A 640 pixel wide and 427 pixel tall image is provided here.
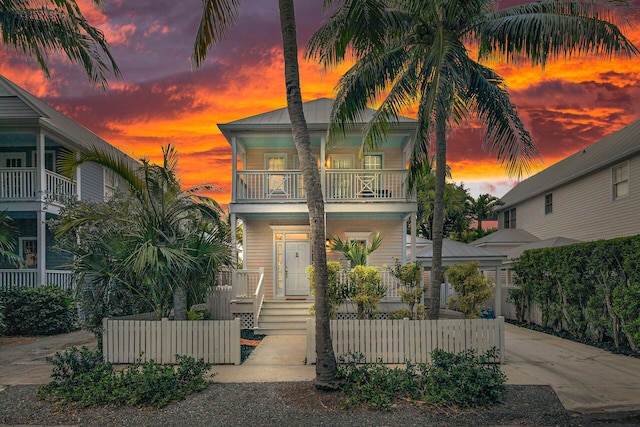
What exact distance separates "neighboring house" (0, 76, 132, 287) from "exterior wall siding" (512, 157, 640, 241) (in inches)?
676

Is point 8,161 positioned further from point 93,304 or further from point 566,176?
point 566,176

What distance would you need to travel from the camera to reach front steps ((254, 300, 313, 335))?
12.7m

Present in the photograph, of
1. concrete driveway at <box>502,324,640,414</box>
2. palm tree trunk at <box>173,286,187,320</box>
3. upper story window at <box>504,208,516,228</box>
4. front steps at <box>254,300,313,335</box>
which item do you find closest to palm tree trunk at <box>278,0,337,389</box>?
concrete driveway at <box>502,324,640,414</box>

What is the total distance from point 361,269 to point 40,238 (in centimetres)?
1069

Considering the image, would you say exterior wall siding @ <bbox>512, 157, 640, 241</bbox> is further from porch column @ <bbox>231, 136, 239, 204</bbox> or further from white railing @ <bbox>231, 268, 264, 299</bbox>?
porch column @ <bbox>231, 136, 239, 204</bbox>

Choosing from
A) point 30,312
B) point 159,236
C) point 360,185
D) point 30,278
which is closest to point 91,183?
point 30,278

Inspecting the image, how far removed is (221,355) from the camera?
8266mm

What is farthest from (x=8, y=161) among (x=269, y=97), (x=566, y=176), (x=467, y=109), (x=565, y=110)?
(x=566, y=176)

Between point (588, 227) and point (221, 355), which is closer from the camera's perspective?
point (221, 355)

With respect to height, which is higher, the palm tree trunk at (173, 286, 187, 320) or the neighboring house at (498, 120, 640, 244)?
the neighboring house at (498, 120, 640, 244)

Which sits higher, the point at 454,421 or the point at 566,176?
the point at 566,176

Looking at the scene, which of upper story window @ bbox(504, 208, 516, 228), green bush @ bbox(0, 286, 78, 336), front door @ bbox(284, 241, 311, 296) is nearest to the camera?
green bush @ bbox(0, 286, 78, 336)

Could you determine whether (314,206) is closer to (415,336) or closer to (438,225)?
(415,336)

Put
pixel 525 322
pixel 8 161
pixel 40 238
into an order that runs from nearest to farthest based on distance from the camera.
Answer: pixel 40 238 → pixel 525 322 → pixel 8 161
